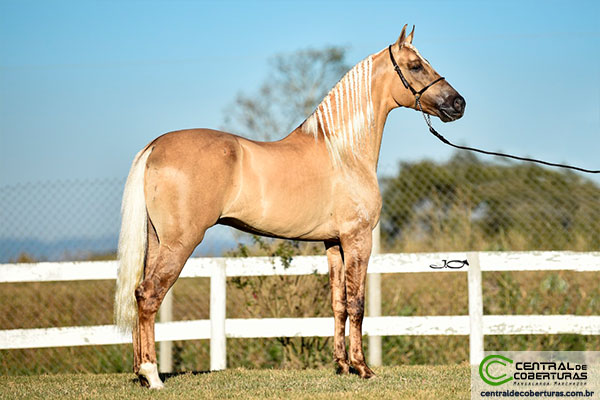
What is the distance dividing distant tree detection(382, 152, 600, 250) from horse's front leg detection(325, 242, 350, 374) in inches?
128

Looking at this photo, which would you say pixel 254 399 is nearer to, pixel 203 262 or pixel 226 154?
pixel 226 154

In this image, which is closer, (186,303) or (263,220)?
(263,220)

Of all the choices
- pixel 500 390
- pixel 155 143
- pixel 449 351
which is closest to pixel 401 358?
pixel 449 351

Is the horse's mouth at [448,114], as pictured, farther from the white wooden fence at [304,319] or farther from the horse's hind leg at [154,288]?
the horse's hind leg at [154,288]

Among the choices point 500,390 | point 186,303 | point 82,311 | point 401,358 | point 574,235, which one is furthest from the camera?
point 574,235

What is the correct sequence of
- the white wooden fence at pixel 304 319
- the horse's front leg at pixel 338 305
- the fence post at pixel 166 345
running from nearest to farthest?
the horse's front leg at pixel 338 305, the white wooden fence at pixel 304 319, the fence post at pixel 166 345

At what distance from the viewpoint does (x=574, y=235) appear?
10.1 meters

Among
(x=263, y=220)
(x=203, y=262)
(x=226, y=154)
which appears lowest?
(x=203, y=262)

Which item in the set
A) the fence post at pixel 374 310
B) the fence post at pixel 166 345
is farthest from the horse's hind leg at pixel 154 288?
the fence post at pixel 374 310

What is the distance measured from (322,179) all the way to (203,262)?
2.14 m

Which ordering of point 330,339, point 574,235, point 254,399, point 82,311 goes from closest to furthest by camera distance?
point 254,399 < point 330,339 < point 82,311 < point 574,235

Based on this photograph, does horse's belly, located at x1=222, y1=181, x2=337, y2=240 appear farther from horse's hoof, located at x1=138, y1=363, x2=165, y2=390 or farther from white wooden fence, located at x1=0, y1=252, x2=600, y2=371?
white wooden fence, located at x1=0, y1=252, x2=600, y2=371

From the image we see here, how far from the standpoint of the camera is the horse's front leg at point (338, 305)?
5.15 meters

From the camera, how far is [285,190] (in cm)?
463
